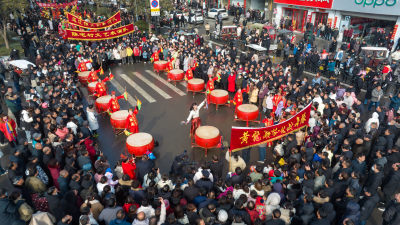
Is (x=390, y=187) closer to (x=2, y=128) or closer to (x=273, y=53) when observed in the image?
(x=2, y=128)

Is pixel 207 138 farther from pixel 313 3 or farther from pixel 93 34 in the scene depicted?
pixel 313 3

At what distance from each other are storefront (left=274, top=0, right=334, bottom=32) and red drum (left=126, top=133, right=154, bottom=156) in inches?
1032

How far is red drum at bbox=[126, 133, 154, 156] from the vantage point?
34.2ft

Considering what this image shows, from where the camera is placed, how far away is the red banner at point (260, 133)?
7924 mm

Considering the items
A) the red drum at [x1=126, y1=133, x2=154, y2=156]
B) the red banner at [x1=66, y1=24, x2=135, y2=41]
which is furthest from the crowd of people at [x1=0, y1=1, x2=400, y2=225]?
the red banner at [x1=66, y1=24, x2=135, y2=41]

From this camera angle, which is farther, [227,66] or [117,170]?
[227,66]

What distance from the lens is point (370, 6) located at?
24.8m

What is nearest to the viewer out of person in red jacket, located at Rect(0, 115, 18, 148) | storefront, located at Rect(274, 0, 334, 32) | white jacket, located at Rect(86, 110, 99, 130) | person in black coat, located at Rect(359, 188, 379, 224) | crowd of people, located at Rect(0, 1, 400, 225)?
crowd of people, located at Rect(0, 1, 400, 225)

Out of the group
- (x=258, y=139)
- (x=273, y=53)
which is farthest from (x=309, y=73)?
(x=258, y=139)

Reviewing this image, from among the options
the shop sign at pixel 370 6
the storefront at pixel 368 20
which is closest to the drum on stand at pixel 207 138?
the storefront at pixel 368 20

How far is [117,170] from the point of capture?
8523mm

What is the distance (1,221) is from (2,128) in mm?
6331

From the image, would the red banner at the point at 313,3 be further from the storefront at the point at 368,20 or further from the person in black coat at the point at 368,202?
the person in black coat at the point at 368,202

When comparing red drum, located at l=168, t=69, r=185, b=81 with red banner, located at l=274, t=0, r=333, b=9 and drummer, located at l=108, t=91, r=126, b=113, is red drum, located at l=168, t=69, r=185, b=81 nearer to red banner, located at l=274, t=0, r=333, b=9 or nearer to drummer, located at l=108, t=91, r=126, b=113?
drummer, located at l=108, t=91, r=126, b=113
